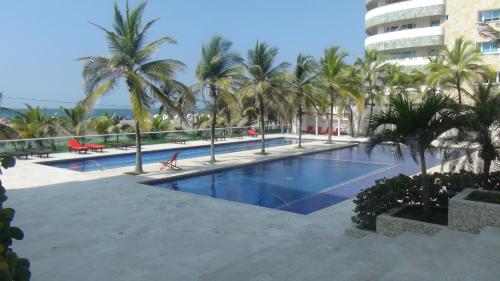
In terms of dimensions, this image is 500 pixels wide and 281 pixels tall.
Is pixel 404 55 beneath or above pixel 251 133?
above

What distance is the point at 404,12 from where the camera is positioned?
41.6 meters

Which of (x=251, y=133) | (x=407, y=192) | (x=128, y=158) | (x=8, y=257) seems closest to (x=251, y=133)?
(x=251, y=133)

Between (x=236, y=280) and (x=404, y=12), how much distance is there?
1657 inches

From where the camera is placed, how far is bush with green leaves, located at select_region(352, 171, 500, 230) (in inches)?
320

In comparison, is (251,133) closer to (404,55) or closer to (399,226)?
(404,55)

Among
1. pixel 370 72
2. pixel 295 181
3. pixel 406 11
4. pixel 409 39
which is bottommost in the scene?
pixel 295 181

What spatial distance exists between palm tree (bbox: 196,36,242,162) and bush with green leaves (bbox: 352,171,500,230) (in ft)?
35.1

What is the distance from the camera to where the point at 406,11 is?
41469 mm

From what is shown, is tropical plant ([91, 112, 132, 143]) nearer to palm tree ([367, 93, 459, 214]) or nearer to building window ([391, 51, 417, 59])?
palm tree ([367, 93, 459, 214])

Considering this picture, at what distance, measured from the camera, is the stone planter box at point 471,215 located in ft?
22.2

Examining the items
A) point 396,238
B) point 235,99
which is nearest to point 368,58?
point 235,99

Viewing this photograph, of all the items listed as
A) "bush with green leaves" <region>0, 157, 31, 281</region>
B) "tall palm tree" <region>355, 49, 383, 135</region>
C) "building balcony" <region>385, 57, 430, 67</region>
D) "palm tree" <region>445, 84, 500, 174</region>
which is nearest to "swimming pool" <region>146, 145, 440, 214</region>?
"palm tree" <region>445, 84, 500, 174</region>

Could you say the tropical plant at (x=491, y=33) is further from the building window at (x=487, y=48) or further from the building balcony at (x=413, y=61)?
the building balcony at (x=413, y=61)

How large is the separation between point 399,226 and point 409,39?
38169mm
